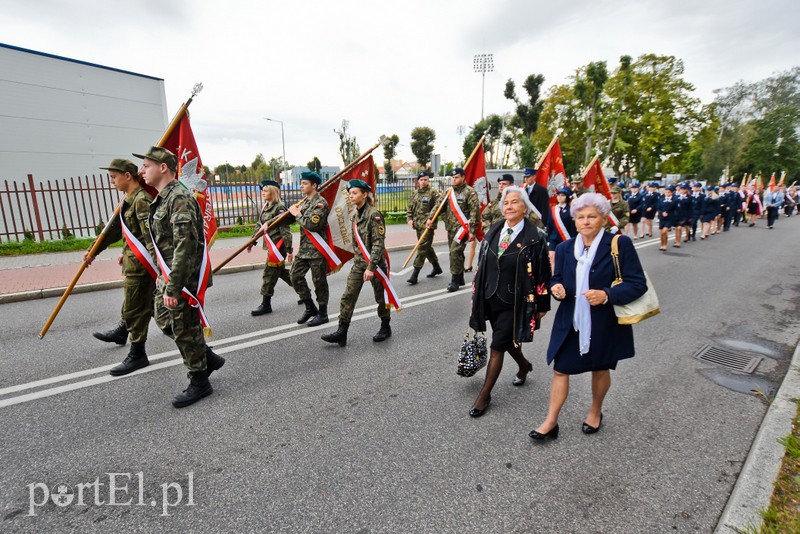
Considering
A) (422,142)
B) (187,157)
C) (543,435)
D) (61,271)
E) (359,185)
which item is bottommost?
(543,435)

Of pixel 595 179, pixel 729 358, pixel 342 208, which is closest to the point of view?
pixel 729 358

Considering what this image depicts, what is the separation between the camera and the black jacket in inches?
123

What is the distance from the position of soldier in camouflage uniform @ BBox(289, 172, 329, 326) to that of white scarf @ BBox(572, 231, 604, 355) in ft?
11.2

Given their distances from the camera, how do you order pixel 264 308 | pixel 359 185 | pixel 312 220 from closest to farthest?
pixel 359 185 < pixel 312 220 < pixel 264 308

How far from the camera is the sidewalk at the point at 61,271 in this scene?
706cm

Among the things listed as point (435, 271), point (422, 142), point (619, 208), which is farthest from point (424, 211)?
point (422, 142)

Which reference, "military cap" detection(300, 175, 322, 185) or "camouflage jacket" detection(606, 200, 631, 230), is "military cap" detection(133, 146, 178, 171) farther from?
"camouflage jacket" detection(606, 200, 631, 230)

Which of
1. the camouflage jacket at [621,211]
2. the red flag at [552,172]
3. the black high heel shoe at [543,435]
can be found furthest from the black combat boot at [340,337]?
the camouflage jacket at [621,211]

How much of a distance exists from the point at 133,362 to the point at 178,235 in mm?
1729

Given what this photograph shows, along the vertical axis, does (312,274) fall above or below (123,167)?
below

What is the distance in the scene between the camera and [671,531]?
222cm

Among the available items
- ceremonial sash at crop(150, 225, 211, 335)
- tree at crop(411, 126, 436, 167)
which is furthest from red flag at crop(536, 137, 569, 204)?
tree at crop(411, 126, 436, 167)

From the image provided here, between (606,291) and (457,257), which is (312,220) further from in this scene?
(606,291)

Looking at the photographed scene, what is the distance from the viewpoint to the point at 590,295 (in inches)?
104
